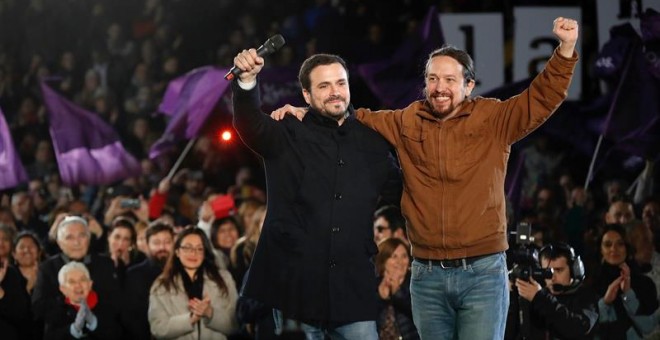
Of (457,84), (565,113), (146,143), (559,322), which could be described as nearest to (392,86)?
(565,113)

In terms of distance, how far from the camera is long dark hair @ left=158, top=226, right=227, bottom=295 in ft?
29.8

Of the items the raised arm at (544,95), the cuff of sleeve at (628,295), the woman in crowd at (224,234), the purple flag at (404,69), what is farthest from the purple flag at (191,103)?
the raised arm at (544,95)

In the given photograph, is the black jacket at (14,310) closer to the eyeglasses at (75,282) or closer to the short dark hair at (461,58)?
the eyeglasses at (75,282)

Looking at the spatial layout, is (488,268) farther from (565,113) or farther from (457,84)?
(565,113)

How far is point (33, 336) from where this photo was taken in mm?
9406

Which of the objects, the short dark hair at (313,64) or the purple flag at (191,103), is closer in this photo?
the short dark hair at (313,64)

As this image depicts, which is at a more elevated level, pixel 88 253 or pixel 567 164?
pixel 567 164

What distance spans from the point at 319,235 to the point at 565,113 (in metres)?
8.67

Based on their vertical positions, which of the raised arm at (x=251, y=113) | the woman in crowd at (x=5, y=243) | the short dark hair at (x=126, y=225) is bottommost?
the woman in crowd at (x=5, y=243)

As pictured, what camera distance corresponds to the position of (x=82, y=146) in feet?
43.8

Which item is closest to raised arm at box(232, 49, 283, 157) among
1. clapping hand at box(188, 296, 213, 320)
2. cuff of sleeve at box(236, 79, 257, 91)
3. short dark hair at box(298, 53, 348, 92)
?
cuff of sleeve at box(236, 79, 257, 91)

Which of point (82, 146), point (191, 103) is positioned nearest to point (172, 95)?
point (191, 103)

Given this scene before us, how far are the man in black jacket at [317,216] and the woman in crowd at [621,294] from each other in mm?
4056

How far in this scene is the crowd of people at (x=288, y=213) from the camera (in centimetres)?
540
